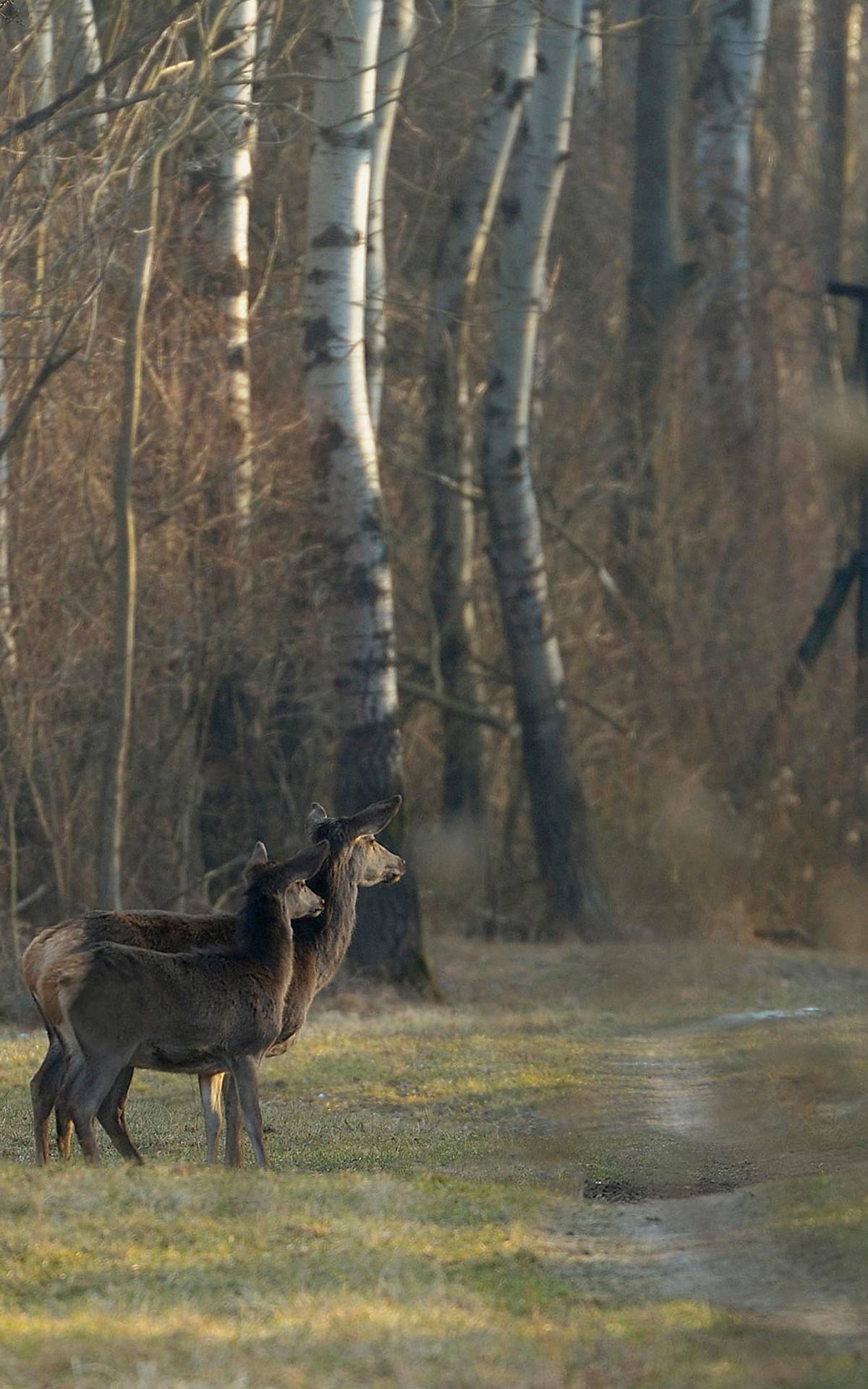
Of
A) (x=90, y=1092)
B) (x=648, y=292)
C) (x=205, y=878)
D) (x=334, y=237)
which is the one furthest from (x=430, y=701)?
(x=90, y=1092)

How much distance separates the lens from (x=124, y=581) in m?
18.0

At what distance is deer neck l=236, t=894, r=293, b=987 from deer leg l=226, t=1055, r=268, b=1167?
0.43 metres

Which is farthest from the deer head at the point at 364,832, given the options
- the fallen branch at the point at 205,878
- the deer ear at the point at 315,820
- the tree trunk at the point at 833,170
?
the tree trunk at the point at 833,170

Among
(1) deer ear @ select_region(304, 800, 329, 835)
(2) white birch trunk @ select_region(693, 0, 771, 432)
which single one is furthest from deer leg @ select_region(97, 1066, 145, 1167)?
(2) white birch trunk @ select_region(693, 0, 771, 432)

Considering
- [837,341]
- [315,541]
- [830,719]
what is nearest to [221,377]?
[315,541]

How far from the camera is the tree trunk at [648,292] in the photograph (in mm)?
28031

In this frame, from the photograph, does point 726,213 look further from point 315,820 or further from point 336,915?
point 336,915

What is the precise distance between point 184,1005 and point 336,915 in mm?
1519

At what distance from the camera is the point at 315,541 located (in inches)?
826

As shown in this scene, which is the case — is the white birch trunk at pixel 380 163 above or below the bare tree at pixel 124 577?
above

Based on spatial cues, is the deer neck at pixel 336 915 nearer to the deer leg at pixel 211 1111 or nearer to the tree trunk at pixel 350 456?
the deer leg at pixel 211 1111

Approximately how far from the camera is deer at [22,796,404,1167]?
1002 centimetres

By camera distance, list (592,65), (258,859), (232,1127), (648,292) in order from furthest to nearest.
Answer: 1. (592,65)
2. (648,292)
3. (258,859)
4. (232,1127)

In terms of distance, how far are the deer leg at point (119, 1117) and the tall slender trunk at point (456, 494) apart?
14722 millimetres
